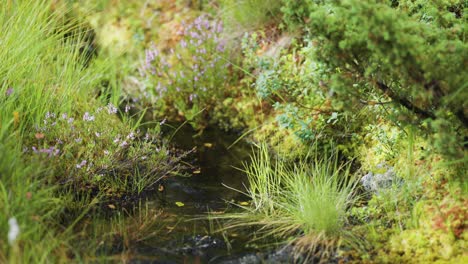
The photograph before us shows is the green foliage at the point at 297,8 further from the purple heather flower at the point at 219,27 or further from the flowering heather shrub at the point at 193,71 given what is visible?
the purple heather flower at the point at 219,27

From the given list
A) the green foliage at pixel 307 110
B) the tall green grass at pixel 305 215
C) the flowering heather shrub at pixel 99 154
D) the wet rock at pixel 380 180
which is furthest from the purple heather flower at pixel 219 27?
the wet rock at pixel 380 180

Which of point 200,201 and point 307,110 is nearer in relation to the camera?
point 200,201

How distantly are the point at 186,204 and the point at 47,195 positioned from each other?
4.22 feet

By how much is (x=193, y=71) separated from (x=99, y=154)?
2376 millimetres

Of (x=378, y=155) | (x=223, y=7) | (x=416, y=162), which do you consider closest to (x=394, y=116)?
(x=416, y=162)

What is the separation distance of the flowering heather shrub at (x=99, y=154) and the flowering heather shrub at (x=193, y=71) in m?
1.76

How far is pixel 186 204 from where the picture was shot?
184 inches

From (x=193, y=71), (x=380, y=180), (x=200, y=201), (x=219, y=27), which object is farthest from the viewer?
(x=219, y=27)

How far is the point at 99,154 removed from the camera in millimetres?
4578

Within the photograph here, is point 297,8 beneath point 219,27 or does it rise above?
above

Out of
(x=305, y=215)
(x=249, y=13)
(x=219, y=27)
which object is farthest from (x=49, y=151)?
(x=249, y=13)

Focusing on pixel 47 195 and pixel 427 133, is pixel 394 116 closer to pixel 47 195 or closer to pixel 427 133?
pixel 427 133

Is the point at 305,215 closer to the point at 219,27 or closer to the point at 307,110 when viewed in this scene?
the point at 307,110

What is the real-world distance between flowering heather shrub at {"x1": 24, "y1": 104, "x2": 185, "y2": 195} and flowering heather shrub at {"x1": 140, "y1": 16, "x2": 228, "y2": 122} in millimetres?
1761
